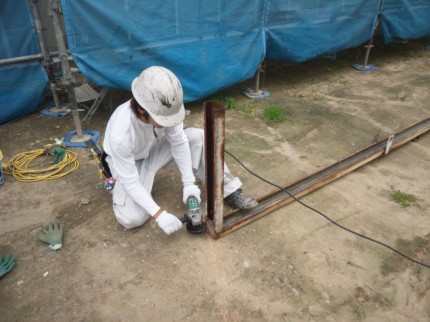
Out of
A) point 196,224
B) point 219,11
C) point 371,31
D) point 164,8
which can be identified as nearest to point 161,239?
point 196,224

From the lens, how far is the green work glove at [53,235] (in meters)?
2.36

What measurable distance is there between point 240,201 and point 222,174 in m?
0.56

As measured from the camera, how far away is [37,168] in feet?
10.7

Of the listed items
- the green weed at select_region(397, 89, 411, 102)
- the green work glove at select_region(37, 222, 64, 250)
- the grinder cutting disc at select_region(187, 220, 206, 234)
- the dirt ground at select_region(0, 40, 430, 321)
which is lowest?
the green weed at select_region(397, 89, 411, 102)

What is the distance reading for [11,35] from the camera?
12.0 ft

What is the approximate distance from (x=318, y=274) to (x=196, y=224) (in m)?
0.88

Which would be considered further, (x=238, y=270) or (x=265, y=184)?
(x=265, y=184)

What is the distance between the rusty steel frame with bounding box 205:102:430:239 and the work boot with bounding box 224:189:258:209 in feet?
0.15

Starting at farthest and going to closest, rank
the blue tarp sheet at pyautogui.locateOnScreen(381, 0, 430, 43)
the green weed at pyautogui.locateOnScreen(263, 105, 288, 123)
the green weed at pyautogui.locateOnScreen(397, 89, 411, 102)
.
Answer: the blue tarp sheet at pyautogui.locateOnScreen(381, 0, 430, 43), the green weed at pyautogui.locateOnScreen(397, 89, 411, 102), the green weed at pyautogui.locateOnScreen(263, 105, 288, 123)

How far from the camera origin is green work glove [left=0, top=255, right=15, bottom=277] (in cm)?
217

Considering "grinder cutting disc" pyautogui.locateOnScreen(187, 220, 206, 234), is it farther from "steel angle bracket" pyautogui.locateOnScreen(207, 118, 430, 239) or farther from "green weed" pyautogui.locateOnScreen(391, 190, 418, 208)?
"green weed" pyautogui.locateOnScreen(391, 190, 418, 208)

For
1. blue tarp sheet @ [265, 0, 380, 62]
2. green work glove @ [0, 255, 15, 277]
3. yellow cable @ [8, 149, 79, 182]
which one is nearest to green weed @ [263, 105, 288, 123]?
blue tarp sheet @ [265, 0, 380, 62]

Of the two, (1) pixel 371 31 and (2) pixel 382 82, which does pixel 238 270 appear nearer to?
(2) pixel 382 82

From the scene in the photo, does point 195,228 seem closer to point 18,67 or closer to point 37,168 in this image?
point 37,168
